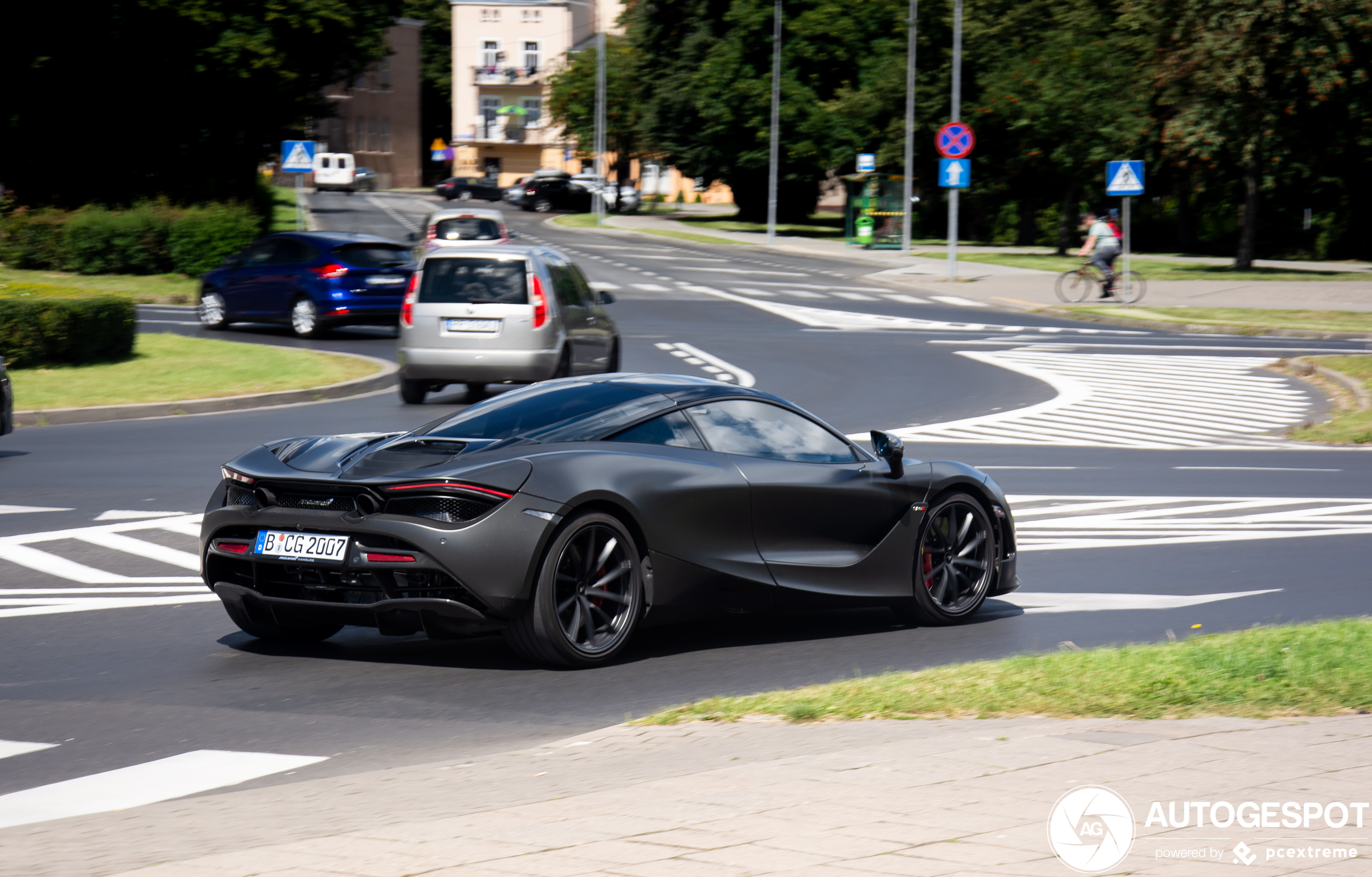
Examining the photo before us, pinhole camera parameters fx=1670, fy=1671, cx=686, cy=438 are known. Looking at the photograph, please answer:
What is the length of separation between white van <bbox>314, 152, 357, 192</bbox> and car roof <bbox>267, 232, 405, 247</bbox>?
73388 mm

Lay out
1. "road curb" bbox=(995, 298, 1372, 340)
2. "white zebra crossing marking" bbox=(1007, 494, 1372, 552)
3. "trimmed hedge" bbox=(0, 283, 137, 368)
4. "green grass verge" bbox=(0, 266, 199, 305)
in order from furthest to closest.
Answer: "green grass verge" bbox=(0, 266, 199, 305) → "road curb" bbox=(995, 298, 1372, 340) → "trimmed hedge" bbox=(0, 283, 137, 368) → "white zebra crossing marking" bbox=(1007, 494, 1372, 552)

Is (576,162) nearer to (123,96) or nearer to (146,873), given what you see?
(123,96)

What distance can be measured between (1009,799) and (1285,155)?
4219cm

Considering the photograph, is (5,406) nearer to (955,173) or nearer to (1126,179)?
(1126,179)

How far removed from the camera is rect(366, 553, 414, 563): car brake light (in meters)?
6.74

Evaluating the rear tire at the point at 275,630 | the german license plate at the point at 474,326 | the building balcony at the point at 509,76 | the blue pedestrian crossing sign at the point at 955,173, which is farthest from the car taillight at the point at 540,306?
the building balcony at the point at 509,76

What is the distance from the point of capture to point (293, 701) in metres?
6.65

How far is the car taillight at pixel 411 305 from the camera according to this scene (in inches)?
717

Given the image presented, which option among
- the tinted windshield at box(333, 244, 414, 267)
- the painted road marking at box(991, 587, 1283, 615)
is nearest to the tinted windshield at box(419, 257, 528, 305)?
the tinted windshield at box(333, 244, 414, 267)

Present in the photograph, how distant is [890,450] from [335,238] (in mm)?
19224

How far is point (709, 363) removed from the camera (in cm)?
2312

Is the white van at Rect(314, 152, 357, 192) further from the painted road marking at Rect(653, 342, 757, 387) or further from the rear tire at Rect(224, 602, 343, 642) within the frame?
the rear tire at Rect(224, 602, 343, 642)

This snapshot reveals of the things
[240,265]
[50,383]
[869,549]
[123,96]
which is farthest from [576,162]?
[869,549]

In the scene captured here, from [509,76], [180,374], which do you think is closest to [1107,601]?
[180,374]
